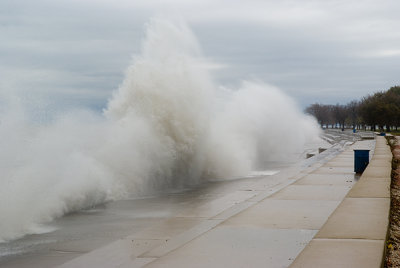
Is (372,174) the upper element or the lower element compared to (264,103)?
lower

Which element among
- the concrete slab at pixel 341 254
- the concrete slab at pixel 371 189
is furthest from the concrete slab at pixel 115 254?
the concrete slab at pixel 371 189

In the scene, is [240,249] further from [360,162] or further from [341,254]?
[360,162]

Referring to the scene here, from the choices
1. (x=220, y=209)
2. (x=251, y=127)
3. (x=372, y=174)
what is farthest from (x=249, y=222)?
(x=251, y=127)

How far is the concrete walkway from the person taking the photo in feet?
18.8

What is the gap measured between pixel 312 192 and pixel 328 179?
295 cm

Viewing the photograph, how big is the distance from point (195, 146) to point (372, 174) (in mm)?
5603

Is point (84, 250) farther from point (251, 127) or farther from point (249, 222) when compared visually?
point (251, 127)

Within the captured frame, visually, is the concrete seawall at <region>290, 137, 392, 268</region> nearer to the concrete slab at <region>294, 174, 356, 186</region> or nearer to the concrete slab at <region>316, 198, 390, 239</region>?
the concrete slab at <region>316, 198, 390, 239</region>

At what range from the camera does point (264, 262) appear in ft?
18.5

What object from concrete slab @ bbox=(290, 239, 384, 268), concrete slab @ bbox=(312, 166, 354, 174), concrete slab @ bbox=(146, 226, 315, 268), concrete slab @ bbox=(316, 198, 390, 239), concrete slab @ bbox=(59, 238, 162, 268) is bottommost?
concrete slab @ bbox=(59, 238, 162, 268)

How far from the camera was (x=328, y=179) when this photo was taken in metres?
14.2

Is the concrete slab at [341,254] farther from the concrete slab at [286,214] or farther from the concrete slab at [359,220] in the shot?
the concrete slab at [286,214]

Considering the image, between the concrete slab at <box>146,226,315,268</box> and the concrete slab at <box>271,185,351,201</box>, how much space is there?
136 inches

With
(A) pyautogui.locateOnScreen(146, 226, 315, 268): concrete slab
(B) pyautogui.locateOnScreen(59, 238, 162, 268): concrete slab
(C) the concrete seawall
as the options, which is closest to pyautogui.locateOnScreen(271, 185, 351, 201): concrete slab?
(C) the concrete seawall
